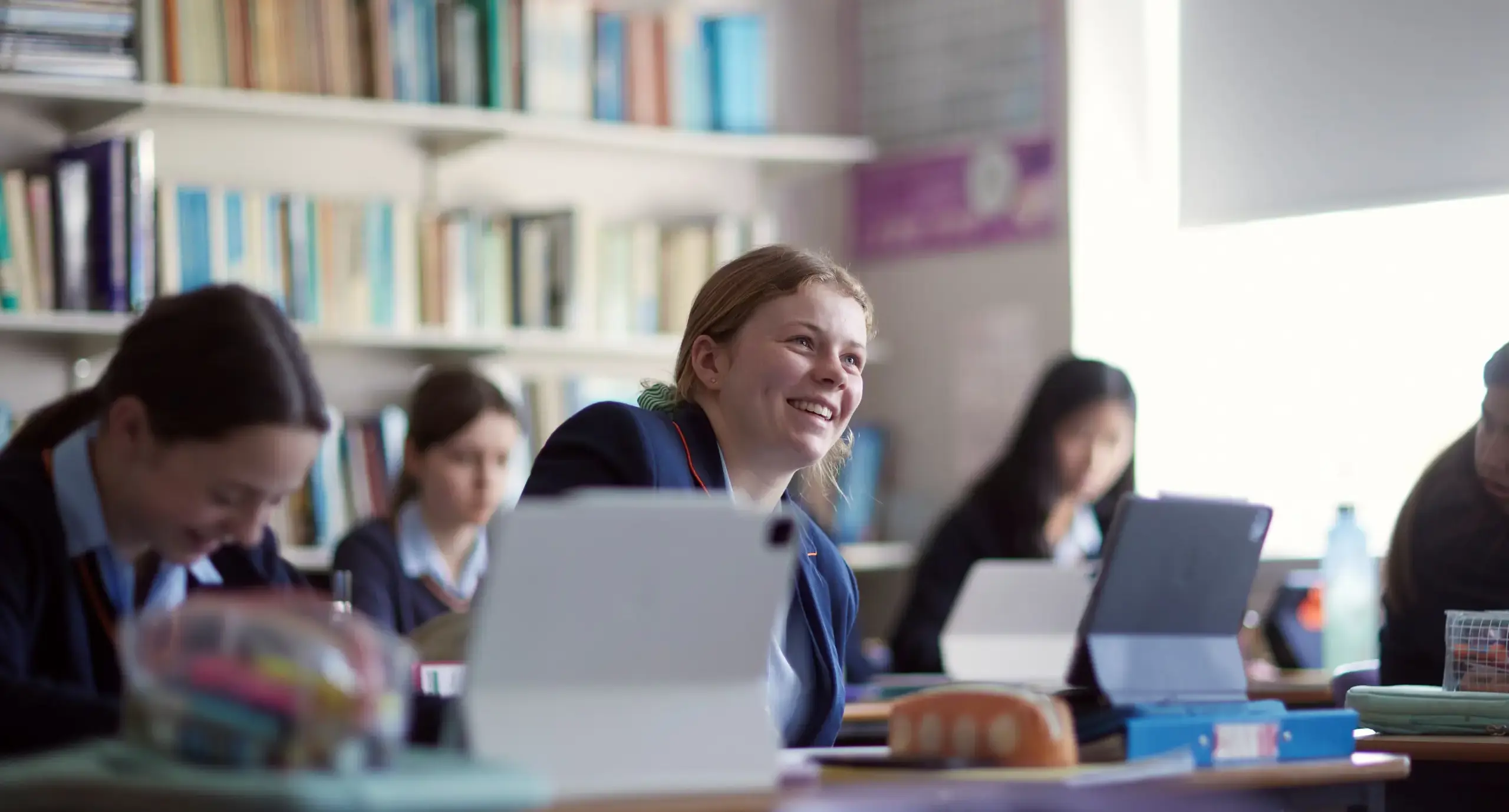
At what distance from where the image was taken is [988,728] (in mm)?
1694

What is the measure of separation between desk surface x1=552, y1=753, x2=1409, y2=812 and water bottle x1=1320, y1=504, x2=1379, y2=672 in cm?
162

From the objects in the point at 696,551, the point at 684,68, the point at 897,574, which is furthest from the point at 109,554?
the point at 897,574

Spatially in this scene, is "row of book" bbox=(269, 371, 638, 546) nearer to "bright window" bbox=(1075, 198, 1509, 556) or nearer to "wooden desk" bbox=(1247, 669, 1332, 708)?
"bright window" bbox=(1075, 198, 1509, 556)

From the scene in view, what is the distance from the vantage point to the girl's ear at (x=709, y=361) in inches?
92.0

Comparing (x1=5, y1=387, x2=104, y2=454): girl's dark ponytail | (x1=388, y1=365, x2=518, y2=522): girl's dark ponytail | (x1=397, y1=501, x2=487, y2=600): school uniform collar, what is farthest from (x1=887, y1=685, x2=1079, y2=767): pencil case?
(x1=388, y1=365, x2=518, y2=522): girl's dark ponytail

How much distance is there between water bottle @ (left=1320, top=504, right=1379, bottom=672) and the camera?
3627 millimetres

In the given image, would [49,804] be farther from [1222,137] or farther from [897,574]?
[897,574]

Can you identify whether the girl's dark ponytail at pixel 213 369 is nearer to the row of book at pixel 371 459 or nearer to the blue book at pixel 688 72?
the row of book at pixel 371 459

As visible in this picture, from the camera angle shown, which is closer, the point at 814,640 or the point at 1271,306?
the point at 814,640

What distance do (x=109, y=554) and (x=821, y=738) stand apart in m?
0.80

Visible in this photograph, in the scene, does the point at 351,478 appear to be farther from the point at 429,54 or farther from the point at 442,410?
the point at 429,54

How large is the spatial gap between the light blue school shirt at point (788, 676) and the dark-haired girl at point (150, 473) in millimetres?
595

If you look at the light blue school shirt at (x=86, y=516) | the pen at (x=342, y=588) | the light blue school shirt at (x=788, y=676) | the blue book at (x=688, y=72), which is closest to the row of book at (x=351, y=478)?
the blue book at (x=688, y=72)

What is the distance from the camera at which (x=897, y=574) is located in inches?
191
